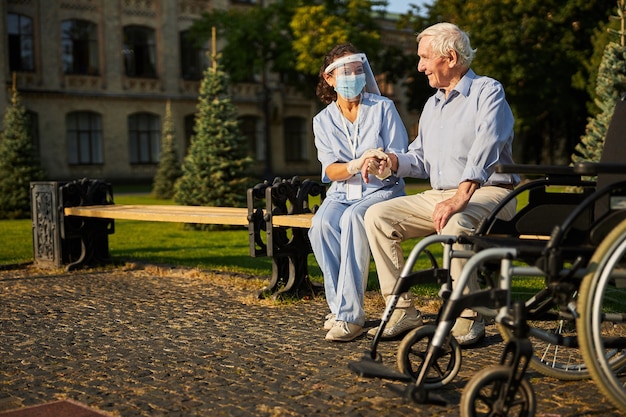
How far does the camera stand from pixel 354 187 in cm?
583

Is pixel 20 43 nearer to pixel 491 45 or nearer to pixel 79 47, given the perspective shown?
pixel 79 47

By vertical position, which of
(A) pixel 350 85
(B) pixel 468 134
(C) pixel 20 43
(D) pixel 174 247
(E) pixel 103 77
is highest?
(C) pixel 20 43

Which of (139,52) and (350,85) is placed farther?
(139,52)

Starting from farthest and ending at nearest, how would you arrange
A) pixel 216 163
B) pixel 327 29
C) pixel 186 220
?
1. pixel 327 29
2. pixel 216 163
3. pixel 186 220

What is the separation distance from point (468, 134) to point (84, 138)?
34.3 m

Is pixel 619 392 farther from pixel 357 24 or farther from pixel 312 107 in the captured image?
pixel 312 107

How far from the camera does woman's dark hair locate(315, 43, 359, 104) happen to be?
5.91m

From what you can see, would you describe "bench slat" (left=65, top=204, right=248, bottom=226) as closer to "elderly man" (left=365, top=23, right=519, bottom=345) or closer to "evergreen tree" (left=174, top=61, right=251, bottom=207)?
"elderly man" (left=365, top=23, right=519, bottom=345)

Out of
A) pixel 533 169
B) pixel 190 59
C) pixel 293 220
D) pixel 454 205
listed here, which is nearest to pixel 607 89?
pixel 293 220

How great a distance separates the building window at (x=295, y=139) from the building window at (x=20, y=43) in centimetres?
1319

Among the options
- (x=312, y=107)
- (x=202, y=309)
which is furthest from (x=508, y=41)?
(x=202, y=309)

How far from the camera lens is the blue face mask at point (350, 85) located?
5875mm

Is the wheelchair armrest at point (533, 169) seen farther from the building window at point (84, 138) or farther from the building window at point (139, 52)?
the building window at point (139, 52)

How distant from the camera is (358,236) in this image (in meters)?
5.45
